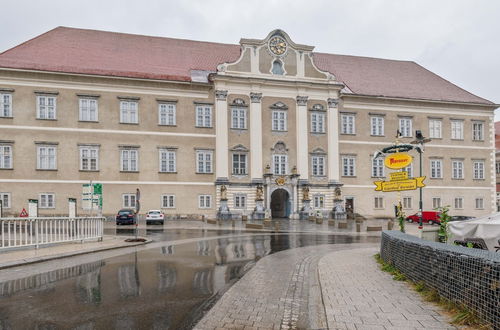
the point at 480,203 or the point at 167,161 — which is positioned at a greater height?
the point at 167,161

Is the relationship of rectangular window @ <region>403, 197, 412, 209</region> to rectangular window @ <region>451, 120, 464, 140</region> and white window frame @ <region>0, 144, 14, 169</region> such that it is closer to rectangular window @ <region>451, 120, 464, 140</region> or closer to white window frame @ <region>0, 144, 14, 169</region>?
rectangular window @ <region>451, 120, 464, 140</region>

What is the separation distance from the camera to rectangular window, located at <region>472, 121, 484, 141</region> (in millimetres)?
49219

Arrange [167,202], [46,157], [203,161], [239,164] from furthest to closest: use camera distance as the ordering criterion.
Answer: [239,164] → [203,161] → [167,202] → [46,157]

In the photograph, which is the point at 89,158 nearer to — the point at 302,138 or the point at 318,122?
the point at 302,138

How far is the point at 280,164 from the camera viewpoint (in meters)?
43.9

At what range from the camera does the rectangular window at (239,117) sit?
42969 mm

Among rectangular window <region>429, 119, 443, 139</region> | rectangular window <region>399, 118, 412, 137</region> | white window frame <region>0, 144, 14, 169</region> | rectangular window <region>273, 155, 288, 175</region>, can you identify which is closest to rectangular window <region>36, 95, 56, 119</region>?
white window frame <region>0, 144, 14, 169</region>

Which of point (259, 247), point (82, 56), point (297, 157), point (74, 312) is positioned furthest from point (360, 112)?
point (74, 312)

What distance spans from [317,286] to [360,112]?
3891 cm

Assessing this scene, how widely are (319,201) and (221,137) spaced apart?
11718mm

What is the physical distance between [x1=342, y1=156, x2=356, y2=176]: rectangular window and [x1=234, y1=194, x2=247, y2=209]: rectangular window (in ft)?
35.5

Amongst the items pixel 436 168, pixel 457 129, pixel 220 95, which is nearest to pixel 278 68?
pixel 220 95

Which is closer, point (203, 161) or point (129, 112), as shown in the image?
point (129, 112)

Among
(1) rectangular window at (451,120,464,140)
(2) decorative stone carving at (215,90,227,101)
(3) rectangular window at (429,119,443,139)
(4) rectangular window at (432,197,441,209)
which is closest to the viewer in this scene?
(2) decorative stone carving at (215,90,227,101)
